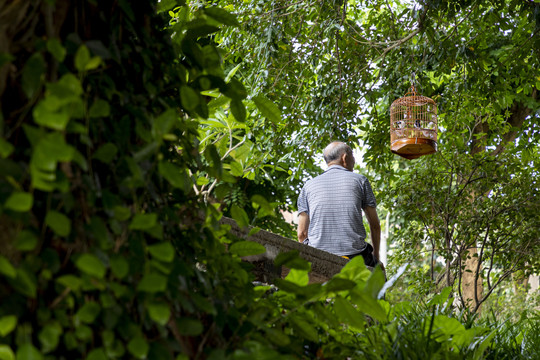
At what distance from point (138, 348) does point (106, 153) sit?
0.31m

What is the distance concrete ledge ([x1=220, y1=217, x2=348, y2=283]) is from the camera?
9.68ft

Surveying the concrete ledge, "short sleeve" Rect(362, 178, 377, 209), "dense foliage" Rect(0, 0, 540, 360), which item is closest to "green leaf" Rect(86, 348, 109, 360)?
"dense foliage" Rect(0, 0, 540, 360)

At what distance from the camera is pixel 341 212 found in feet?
16.7

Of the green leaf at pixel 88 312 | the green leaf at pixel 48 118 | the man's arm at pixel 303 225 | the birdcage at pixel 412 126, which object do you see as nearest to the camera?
the green leaf at pixel 48 118

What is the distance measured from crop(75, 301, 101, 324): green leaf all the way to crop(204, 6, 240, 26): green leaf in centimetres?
69

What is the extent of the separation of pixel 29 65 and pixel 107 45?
0.88 feet

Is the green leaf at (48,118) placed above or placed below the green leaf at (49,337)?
above

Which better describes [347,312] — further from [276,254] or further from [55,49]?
[276,254]

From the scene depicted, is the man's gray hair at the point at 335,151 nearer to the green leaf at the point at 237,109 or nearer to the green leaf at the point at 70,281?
the green leaf at the point at 237,109

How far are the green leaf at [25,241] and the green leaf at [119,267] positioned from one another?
0.11m

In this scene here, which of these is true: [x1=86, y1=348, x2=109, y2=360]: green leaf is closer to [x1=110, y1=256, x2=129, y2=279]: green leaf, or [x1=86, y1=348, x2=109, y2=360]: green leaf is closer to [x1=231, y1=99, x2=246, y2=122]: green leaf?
[x1=110, y1=256, x2=129, y2=279]: green leaf

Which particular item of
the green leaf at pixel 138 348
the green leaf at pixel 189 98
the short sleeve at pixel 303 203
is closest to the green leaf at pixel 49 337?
the green leaf at pixel 138 348

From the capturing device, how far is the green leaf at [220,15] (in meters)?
1.28

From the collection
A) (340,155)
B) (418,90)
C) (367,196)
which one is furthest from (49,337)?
(418,90)
